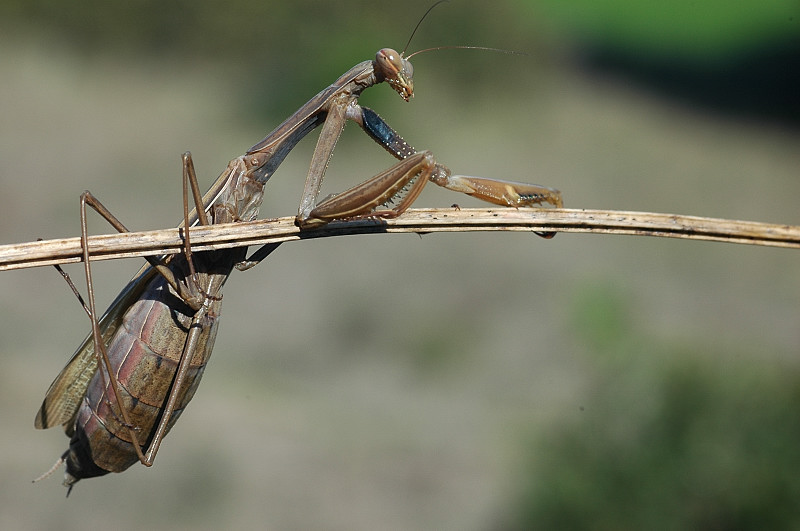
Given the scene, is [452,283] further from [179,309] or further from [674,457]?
[179,309]

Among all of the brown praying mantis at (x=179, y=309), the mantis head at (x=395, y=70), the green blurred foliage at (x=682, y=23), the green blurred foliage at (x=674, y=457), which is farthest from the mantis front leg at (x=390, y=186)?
the green blurred foliage at (x=682, y=23)

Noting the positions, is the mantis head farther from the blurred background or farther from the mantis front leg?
the blurred background

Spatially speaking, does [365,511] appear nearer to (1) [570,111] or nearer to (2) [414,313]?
(2) [414,313]

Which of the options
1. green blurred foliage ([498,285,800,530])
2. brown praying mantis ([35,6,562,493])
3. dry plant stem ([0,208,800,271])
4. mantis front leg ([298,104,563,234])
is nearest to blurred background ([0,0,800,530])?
green blurred foliage ([498,285,800,530])

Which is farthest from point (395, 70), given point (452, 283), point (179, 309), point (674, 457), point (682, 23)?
point (682, 23)

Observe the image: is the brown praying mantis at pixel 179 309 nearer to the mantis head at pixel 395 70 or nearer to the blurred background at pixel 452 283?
the mantis head at pixel 395 70

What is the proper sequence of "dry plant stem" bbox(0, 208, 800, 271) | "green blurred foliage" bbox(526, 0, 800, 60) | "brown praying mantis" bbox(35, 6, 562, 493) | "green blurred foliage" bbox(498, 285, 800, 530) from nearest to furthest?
1. "dry plant stem" bbox(0, 208, 800, 271)
2. "brown praying mantis" bbox(35, 6, 562, 493)
3. "green blurred foliage" bbox(498, 285, 800, 530)
4. "green blurred foliage" bbox(526, 0, 800, 60)

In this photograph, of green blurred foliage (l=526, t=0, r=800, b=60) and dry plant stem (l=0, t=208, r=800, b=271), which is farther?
green blurred foliage (l=526, t=0, r=800, b=60)
